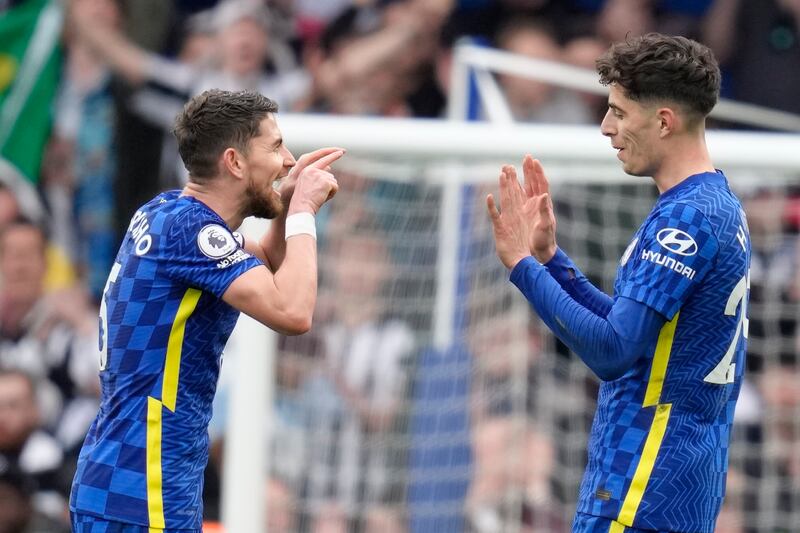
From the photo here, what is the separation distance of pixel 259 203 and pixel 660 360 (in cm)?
128

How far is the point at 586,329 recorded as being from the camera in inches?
139

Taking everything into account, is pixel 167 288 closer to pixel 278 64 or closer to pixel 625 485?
pixel 625 485

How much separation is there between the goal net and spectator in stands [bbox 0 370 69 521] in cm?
185

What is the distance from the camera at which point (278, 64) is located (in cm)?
912

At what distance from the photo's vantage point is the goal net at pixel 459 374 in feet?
23.0

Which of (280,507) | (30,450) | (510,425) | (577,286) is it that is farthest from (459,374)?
(577,286)

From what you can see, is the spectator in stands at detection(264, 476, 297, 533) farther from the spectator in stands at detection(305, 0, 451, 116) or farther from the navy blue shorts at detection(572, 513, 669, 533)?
the navy blue shorts at detection(572, 513, 669, 533)

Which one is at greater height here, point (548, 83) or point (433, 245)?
point (548, 83)

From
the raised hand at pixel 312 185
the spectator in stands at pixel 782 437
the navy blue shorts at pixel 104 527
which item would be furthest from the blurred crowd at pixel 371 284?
the navy blue shorts at pixel 104 527

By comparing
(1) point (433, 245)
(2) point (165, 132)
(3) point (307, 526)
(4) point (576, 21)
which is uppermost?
(4) point (576, 21)

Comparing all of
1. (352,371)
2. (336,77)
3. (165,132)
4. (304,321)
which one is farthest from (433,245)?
(304,321)

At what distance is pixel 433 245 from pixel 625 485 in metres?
4.41

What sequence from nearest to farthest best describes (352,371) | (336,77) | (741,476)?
(741,476) → (352,371) → (336,77)

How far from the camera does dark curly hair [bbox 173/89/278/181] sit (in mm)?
3895
